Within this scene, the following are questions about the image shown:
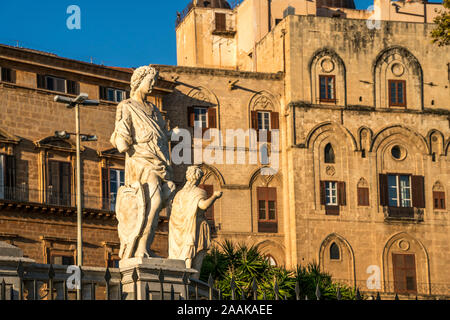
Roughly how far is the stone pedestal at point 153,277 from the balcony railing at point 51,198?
29.4 metres

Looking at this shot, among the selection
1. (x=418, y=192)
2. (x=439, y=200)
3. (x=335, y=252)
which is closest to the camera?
(x=335, y=252)

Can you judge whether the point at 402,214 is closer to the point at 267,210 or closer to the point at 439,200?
the point at 439,200

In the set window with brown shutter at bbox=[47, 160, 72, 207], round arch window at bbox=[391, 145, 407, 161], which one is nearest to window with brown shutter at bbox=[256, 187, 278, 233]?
round arch window at bbox=[391, 145, 407, 161]

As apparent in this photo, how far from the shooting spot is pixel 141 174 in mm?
16656

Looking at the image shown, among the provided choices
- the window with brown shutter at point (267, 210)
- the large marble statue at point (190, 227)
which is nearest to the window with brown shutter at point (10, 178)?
the window with brown shutter at point (267, 210)

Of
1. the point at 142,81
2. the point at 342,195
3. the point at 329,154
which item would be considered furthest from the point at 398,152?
the point at 142,81

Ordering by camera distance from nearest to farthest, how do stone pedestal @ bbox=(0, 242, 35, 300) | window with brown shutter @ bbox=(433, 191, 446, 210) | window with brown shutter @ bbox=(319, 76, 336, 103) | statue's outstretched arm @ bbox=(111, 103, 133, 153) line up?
stone pedestal @ bbox=(0, 242, 35, 300), statue's outstretched arm @ bbox=(111, 103, 133, 153), window with brown shutter @ bbox=(319, 76, 336, 103), window with brown shutter @ bbox=(433, 191, 446, 210)

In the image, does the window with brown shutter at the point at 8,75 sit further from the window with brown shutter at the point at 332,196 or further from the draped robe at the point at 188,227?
the draped robe at the point at 188,227

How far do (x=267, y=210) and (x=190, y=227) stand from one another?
3397 cm

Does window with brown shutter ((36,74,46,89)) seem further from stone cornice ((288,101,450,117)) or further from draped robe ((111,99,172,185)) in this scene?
draped robe ((111,99,172,185))

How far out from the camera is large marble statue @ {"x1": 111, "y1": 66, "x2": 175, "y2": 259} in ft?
53.8

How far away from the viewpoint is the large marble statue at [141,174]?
16.4m

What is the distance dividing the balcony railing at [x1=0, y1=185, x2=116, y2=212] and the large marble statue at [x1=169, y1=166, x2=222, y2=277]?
25967 mm
